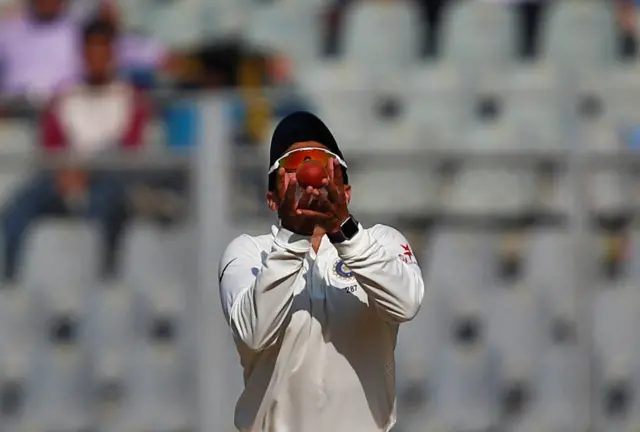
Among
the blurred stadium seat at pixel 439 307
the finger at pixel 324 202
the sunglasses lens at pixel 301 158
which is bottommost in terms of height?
the blurred stadium seat at pixel 439 307

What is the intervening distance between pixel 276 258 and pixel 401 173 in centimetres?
407

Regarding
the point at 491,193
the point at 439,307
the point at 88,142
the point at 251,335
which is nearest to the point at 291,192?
the point at 251,335

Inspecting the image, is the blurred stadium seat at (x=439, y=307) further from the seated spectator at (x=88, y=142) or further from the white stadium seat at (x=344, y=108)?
the white stadium seat at (x=344, y=108)

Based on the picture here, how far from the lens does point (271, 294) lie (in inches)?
124

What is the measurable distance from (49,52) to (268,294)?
→ 17.0 ft

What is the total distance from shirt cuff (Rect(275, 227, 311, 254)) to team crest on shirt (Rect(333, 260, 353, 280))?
0.35 metres


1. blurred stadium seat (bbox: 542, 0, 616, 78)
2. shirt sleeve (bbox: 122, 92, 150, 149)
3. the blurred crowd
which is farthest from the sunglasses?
blurred stadium seat (bbox: 542, 0, 616, 78)

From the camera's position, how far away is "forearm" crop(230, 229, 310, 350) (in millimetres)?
3115

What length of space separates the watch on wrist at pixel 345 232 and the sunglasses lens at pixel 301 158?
165 mm

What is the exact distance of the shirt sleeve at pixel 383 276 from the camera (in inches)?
123

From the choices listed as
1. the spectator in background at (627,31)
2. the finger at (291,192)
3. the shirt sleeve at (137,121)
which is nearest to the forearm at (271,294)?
the finger at (291,192)

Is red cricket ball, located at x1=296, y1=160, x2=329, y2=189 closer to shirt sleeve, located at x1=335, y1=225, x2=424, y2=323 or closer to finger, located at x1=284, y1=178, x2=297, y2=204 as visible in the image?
finger, located at x1=284, y1=178, x2=297, y2=204

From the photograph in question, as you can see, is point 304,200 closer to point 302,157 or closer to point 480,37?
point 302,157

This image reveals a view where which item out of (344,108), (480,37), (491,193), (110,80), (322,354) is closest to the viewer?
(322,354)
